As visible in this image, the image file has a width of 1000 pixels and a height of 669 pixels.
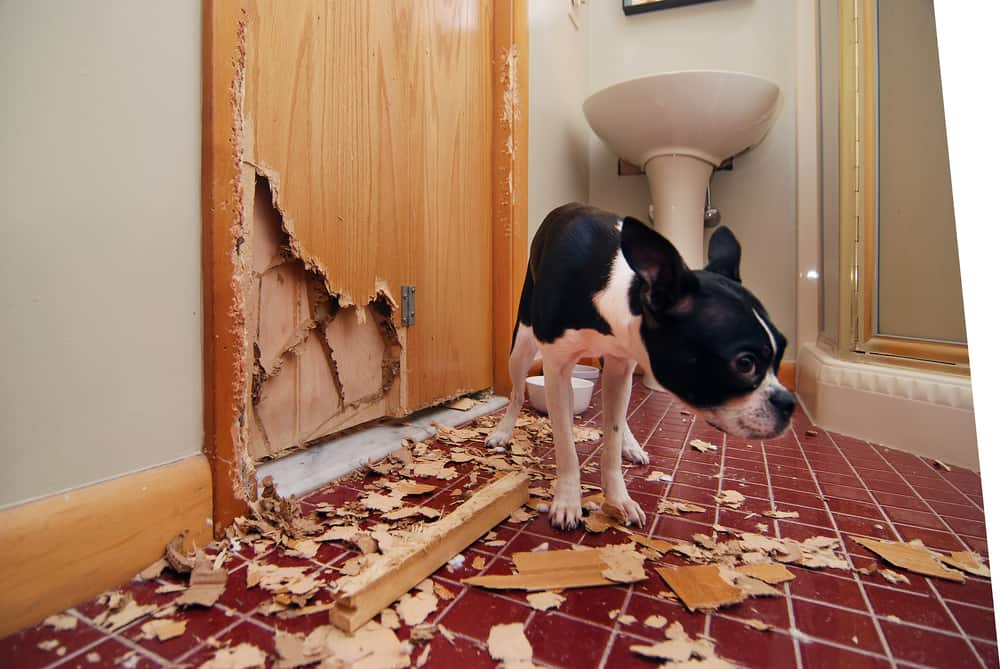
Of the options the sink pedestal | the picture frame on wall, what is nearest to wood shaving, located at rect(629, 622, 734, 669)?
the sink pedestal

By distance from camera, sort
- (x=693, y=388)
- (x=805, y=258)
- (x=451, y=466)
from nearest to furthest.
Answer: (x=693, y=388)
(x=451, y=466)
(x=805, y=258)

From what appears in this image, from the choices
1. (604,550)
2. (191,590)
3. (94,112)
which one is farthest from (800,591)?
(94,112)

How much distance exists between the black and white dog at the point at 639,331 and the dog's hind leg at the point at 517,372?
0.28m

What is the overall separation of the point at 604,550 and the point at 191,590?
66cm

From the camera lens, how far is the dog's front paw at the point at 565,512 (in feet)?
3.46

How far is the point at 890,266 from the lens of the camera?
1.90 meters

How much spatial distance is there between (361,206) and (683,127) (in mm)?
1510

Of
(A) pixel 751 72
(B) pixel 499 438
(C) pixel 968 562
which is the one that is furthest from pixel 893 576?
(A) pixel 751 72

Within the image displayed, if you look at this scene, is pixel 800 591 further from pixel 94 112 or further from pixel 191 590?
pixel 94 112

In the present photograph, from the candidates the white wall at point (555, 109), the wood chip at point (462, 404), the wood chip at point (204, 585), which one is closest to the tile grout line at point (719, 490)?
the wood chip at point (204, 585)

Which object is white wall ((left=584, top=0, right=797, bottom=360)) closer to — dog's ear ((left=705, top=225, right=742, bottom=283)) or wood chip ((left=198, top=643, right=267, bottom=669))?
dog's ear ((left=705, top=225, right=742, bottom=283))

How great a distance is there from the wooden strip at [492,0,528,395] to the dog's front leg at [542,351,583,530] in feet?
3.31

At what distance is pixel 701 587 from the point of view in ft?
2.73

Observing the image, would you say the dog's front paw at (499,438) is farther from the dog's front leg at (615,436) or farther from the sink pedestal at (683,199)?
the sink pedestal at (683,199)
